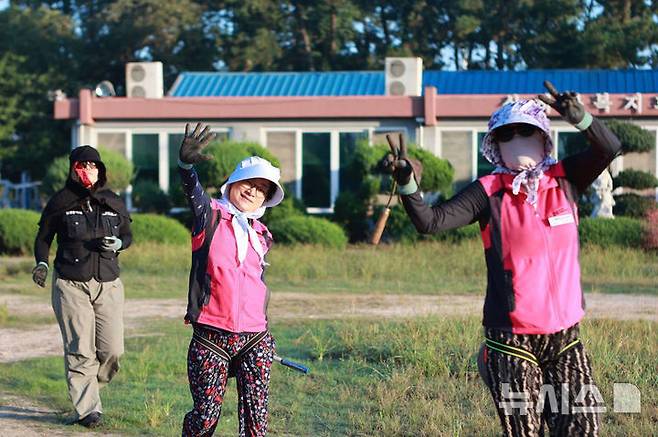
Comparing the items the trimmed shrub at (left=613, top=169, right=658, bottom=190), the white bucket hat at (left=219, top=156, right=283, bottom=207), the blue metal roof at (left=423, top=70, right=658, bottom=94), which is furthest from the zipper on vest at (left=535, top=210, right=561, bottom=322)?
the blue metal roof at (left=423, top=70, right=658, bottom=94)

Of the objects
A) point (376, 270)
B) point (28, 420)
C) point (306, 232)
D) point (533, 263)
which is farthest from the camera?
point (306, 232)

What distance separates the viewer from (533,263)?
441 centimetres

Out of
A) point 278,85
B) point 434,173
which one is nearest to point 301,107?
point 434,173

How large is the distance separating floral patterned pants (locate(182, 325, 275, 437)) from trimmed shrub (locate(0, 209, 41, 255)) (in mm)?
16383

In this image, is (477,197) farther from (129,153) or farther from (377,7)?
(377,7)

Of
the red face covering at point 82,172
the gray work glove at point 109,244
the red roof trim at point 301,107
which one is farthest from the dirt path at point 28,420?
the red roof trim at point 301,107

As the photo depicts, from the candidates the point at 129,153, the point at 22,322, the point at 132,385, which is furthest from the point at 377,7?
the point at 132,385

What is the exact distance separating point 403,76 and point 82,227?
63.1ft

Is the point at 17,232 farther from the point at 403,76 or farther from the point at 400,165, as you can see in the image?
the point at 400,165

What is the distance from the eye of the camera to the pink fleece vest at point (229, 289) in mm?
5363

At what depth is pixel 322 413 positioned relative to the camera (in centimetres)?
757

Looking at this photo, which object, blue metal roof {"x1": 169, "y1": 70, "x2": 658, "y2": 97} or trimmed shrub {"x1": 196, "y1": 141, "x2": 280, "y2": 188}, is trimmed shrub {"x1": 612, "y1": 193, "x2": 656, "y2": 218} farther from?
trimmed shrub {"x1": 196, "y1": 141, "x2": 280, "y2": 188}

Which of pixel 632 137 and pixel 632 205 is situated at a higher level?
pixel 632 137

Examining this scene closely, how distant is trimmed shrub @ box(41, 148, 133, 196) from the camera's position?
929 inches
